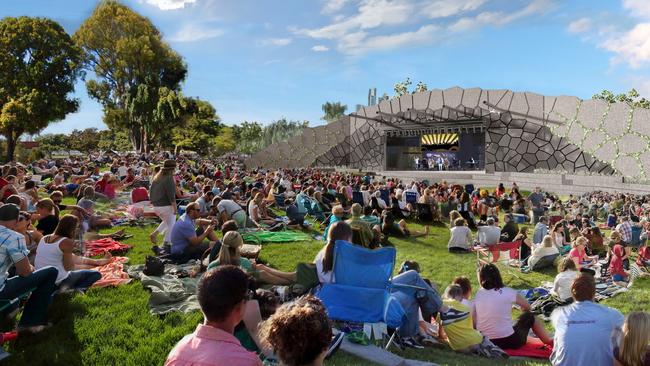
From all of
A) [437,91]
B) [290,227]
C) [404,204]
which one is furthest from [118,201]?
[437,91]

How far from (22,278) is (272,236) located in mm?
6029

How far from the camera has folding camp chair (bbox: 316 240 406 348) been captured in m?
4.59

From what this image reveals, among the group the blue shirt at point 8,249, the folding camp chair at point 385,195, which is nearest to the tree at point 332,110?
the folding camp chair at point 385,195

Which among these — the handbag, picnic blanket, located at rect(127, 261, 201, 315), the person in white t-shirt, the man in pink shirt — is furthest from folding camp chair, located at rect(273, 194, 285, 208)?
the man in pink shirt

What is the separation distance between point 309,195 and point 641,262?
8.25 meters

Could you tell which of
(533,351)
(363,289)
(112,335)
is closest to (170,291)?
(112,335)

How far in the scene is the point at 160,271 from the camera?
6.01 m

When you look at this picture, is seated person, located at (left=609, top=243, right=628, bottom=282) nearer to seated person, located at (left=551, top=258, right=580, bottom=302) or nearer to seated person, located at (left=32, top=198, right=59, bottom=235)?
seated person, located at (left=551, top=258, right=580, bottom=302)

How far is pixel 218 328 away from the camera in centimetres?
216

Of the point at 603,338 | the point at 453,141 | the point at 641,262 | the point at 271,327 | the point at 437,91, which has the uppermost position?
the point at 437,91

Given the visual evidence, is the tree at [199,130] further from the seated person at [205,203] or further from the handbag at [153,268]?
the handbag at [153,268]

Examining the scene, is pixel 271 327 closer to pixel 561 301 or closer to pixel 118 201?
pixel 561 301

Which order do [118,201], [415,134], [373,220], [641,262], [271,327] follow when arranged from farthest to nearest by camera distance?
1. [415,134]
2. [118,201]
3. [373,220]
4. [641,262]
5. [271,327]

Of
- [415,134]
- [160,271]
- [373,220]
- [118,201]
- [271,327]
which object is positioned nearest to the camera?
[271,327]
